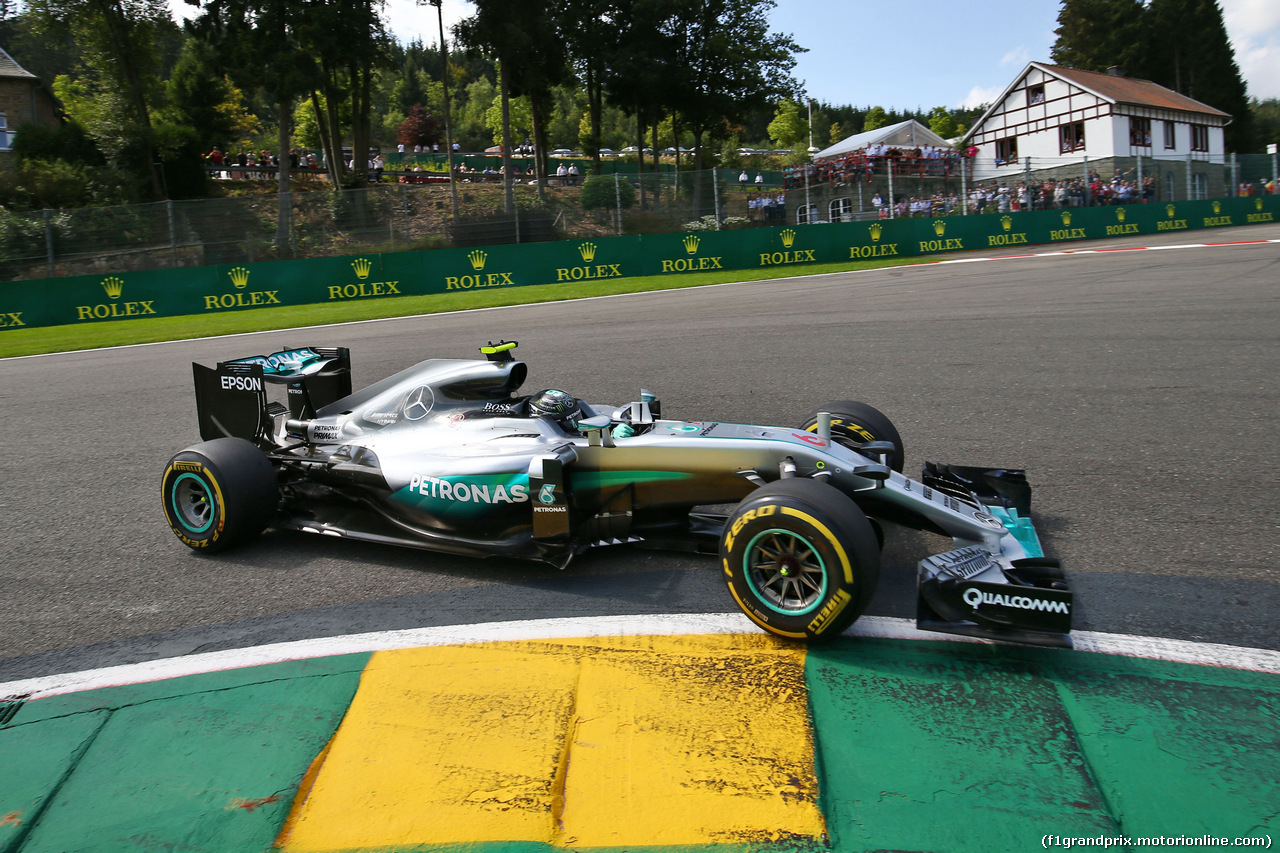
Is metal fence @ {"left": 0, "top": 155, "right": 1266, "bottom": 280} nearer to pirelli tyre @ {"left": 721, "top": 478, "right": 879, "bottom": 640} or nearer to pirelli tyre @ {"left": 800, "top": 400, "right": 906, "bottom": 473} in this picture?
pirelli tyre @ {"left": 800, "top": 400, "right": 906, "bottom": 473}

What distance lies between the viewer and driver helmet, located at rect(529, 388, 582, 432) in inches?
184

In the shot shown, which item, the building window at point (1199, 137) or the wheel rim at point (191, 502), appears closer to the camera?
the wheel rim at point (191, 502)

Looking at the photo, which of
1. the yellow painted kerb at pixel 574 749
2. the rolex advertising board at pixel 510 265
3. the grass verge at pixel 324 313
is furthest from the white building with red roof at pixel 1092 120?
the yellow painted kerb at pixel 574 749

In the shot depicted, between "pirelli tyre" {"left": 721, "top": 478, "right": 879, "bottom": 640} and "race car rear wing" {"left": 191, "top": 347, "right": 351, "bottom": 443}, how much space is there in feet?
9.85

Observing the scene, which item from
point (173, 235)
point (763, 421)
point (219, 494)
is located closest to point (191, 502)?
point (219, 494)

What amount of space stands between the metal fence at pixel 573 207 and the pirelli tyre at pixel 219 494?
2120 centimetres

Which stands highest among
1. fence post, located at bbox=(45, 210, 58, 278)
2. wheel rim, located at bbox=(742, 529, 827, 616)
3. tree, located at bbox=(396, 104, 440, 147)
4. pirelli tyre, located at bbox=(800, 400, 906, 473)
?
tree, located at bbox=(396, 104, 440, 147)

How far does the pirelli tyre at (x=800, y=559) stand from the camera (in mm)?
3260

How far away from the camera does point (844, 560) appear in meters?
3.24

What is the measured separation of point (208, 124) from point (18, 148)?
51.6ft

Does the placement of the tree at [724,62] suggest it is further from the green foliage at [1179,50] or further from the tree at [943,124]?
the tree at [943,124]

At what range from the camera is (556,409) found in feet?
15.4

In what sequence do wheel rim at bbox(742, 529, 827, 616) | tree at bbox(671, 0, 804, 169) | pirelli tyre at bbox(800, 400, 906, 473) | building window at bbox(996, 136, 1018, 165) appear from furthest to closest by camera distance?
1. building window at bbox(996, 136, 1018, 165)
2. tree at bbox(671, 0, 804, 169)
3. pirelli tyre at bbox(800, 400, 906, 473)
4. wheel rim at bbox(742, 529, 827, 616)

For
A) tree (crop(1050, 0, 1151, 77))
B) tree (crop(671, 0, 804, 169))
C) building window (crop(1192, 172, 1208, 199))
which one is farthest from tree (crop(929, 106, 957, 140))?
building window (crop(1192, 172, 1208, 199))
